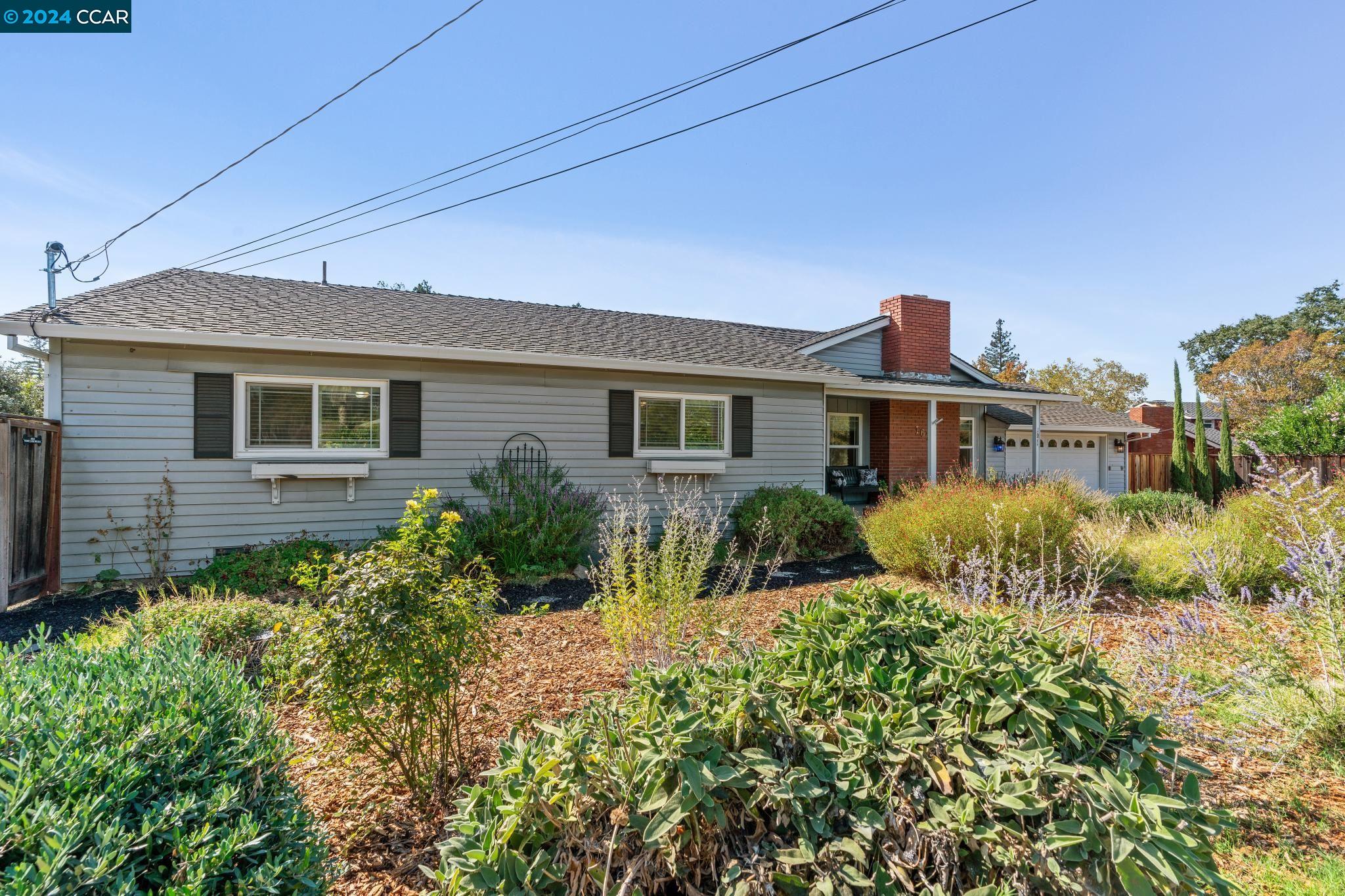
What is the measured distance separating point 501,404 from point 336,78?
503 centimetres

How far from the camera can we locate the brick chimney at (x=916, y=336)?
14906mm

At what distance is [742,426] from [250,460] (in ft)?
23.3

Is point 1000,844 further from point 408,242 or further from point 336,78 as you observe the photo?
point 408,242

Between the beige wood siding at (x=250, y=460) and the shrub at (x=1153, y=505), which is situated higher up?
the beige wood siding at (x=250, y=460)

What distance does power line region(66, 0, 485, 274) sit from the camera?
799 cm

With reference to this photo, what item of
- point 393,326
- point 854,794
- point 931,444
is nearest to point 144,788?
point 854,794

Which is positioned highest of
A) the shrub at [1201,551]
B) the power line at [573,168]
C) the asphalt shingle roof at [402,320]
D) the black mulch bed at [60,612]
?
the power line at [573,168]

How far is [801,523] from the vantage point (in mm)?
9258

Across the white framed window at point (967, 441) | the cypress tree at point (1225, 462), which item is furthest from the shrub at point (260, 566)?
the cypress tree at point (1225, 462)

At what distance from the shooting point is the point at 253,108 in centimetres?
948

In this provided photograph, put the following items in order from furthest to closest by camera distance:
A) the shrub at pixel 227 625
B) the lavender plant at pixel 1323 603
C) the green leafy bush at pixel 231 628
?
1. the shrub at pixel 227 625
2. the green leafy bush at pixel 231 628
3. the lavender plant at pixel 1323 603

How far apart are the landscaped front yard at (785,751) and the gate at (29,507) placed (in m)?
3.95

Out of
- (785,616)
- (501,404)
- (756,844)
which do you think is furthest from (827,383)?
(756,844)

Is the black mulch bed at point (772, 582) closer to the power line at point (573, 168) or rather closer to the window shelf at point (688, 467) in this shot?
the window shelf at point (688, 467)
